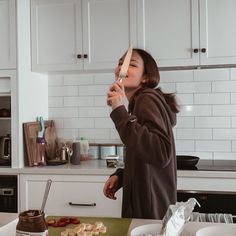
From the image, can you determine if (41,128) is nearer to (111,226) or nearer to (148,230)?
(111,226)

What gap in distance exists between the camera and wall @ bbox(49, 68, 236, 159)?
112 inches

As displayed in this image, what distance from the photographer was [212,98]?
2865 millimetres

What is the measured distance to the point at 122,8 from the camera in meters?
2.67

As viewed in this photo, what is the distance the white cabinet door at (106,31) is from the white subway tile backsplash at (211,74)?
1.95ft

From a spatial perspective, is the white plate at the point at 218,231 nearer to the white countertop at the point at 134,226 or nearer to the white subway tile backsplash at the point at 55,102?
the white countertop at the point at 134,226

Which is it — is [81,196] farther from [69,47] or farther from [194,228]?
[194,228]

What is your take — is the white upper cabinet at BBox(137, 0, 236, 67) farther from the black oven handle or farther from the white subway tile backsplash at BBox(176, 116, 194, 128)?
the black oven handle

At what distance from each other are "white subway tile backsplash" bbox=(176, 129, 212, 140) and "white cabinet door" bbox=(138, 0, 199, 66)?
0.58 meters

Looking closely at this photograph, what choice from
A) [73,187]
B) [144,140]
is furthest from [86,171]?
[144,140]

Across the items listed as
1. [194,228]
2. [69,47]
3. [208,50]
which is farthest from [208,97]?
[194,228]

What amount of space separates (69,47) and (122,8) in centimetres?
49

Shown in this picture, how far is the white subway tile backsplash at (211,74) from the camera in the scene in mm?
2834

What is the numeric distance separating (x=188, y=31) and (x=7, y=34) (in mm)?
1286

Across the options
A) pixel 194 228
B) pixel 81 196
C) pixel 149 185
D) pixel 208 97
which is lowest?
pixel 81 196
